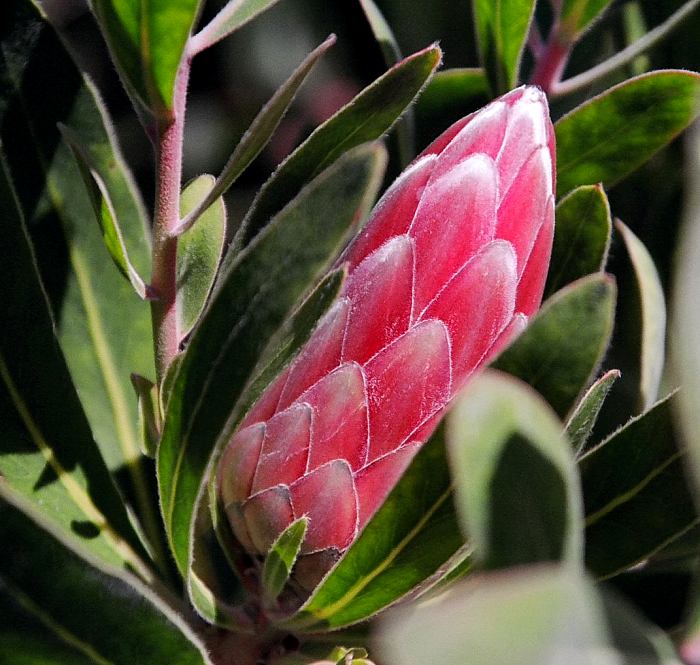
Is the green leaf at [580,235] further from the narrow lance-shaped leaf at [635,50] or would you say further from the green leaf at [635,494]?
the narrow lance-shaped leaf at [635,50]

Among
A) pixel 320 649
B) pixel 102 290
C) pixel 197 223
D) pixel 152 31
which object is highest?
pixel 152 31

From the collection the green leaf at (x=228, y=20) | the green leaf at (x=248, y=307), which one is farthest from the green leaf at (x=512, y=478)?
the green leaf at (x=228, y=20)

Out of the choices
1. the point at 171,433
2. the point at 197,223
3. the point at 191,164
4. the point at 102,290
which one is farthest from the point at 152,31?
the point at 191,164

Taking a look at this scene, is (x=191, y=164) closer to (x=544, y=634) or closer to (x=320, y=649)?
(x=320, y=649)

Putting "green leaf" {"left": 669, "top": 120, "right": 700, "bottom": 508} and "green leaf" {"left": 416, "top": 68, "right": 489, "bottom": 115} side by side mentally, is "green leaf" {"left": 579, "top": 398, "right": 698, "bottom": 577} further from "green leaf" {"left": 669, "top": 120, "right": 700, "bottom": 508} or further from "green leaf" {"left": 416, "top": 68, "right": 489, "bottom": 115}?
"green leaf" {"left": 416, "top": 68, "right": 489, "bottom": 115}

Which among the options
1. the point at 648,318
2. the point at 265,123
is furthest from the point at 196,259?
the point at 648,318

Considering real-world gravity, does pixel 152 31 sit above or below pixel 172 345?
above

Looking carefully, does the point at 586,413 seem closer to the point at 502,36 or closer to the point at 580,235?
the point at 580,235
